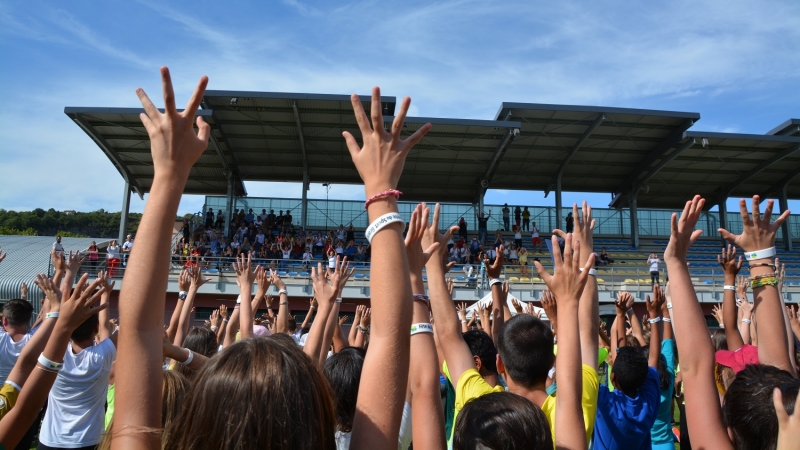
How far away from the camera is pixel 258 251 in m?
24.0

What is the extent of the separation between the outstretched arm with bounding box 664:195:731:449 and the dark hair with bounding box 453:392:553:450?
2.70 ft

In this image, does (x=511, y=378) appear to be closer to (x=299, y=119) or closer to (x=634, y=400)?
(x=634, y=400)

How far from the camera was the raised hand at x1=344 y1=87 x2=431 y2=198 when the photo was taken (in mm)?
1865

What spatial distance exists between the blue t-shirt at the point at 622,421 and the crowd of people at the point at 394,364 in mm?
10

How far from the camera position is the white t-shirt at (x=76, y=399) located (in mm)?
4344

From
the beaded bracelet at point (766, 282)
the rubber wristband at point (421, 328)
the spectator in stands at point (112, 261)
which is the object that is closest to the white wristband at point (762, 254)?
the beaded bracelet at point (766, 282)

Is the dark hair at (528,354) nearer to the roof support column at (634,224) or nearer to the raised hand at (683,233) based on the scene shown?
the raised hand at (683,233)

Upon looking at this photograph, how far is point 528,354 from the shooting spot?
2.93 m

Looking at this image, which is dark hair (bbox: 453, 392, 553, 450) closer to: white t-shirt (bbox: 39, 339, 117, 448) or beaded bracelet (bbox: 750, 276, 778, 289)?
beaded bracelet (bbox: 750, 276, 778, 289)

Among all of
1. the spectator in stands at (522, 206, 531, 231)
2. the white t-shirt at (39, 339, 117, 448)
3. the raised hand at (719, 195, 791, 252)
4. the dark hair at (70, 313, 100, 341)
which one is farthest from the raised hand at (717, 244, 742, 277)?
the spectator in stands at (522, 206, 531, 231)

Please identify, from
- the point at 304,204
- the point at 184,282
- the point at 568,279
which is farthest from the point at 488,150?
the point at 568,279

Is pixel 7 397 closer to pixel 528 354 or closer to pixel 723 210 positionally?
pixel 528 354

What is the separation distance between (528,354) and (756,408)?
104cm

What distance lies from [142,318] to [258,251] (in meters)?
23.0
